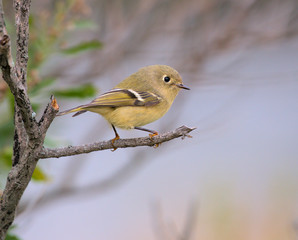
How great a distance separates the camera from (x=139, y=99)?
102 inches

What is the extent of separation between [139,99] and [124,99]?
12cm

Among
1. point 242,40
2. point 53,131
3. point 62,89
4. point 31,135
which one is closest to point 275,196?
point 242,40

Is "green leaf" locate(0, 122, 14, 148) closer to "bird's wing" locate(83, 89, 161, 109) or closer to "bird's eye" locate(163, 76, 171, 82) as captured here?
"bird's wing" locate(83, 89, 161, 109)

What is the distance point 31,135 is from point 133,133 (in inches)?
87.5

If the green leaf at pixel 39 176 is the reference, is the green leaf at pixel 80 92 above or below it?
above

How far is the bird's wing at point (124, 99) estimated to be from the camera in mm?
2361

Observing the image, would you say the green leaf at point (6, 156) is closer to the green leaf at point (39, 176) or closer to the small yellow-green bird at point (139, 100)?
the green leaf at point (39, 176)

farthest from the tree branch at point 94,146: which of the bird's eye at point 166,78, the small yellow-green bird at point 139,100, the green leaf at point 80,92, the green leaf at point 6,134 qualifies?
the bird's eye at point 166,78

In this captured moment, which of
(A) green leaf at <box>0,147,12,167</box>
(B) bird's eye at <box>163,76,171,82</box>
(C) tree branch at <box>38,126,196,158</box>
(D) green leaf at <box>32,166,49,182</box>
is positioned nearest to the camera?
(C) tree branch at <box>38,126,196,158</box>

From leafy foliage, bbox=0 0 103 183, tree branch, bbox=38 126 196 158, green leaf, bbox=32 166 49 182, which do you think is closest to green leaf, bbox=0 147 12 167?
leafy foliage, bbox=0 0 103 183

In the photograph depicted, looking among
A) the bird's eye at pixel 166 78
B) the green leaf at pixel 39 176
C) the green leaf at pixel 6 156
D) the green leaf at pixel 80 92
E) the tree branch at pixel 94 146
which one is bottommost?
the tree branch at pixel 94 146

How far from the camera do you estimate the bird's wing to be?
2.36 meters

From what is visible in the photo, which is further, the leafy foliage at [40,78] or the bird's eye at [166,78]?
the bird's eye at [166,78]

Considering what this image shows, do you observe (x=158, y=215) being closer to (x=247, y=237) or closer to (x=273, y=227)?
(x=247, y=237)
